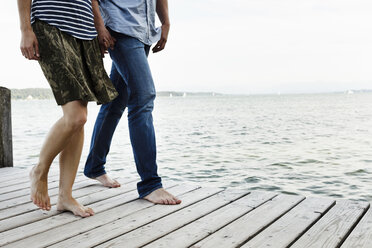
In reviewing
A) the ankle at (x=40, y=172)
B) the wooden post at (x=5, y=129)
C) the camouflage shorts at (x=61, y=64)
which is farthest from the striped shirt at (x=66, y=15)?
the wooden post at (x=5, y=129)

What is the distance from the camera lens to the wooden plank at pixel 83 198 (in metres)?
2.33

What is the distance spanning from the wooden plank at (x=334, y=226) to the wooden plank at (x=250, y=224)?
9.7 inches

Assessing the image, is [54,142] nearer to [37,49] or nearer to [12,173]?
[37,49]

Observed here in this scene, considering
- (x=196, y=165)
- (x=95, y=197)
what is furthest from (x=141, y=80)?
(x=196, y=165)

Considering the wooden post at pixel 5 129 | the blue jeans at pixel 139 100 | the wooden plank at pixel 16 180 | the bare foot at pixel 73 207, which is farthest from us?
the wooden post at pixel 5 129

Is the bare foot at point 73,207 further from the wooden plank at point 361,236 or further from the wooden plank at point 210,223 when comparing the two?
the wooden plank at point 361,236

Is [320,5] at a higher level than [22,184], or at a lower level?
higher

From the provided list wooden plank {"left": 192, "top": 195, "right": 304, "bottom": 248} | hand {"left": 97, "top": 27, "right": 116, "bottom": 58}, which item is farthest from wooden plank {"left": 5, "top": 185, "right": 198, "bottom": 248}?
hand {"left": 97, "top": 27, "right": 116, "bottom": 58}

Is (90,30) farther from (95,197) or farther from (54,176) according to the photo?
(54,176)

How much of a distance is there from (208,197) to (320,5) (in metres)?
93.8

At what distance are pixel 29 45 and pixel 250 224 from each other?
1.59m

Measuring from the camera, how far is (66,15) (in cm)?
230

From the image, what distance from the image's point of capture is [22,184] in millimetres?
3475

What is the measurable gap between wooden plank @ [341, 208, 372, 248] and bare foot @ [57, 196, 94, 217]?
1.49 m
